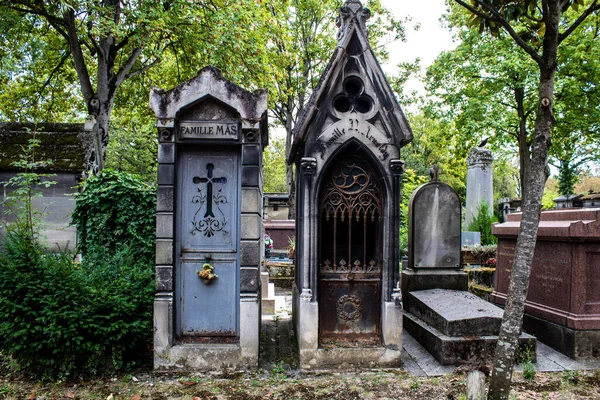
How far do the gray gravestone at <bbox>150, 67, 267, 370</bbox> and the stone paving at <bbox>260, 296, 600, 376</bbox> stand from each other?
44 centimetres

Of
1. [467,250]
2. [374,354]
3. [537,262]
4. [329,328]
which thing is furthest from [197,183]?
[467,250]

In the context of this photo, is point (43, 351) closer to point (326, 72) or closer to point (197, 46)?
point (326, 72)

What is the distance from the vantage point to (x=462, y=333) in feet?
17.5

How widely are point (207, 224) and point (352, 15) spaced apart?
11.0ft

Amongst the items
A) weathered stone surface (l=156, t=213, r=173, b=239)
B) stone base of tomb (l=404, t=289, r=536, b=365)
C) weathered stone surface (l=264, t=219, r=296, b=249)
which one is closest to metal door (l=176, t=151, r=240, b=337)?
weathered stone surface (l=156, t=213, r=173, b=239)

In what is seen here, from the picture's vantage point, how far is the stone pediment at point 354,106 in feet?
17.5

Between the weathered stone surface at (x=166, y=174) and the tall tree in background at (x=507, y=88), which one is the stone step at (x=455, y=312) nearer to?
the weathered stone surface at (x=166, y=174)

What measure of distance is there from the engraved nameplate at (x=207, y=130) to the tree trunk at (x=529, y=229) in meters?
3.42

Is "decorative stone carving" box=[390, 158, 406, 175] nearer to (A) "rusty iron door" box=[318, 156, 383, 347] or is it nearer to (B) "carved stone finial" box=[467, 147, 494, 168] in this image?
(A) "rusty iron door" box=[318, 156, 383, 347]

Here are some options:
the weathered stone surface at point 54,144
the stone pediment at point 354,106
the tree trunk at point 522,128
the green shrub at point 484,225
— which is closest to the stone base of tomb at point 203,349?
the stone pediment at point 354,106

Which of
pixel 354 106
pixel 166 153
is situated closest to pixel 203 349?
pixel 166 153

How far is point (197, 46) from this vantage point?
11.7 m

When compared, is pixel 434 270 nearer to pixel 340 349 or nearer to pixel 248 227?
pixel 340 349

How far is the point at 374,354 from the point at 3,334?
436 centimetres
